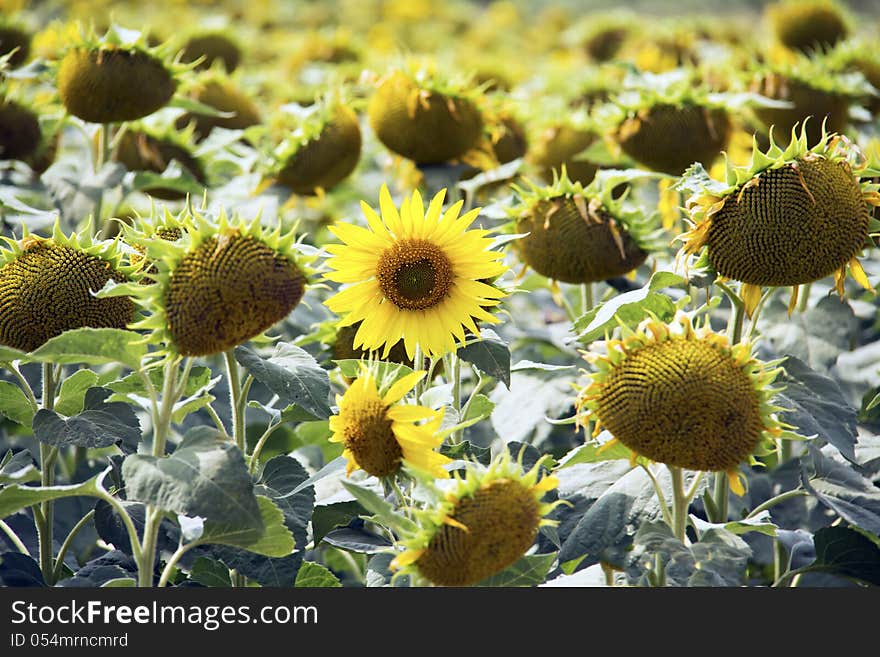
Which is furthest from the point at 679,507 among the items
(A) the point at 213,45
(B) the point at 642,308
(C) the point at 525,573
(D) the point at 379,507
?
(A) the point at 213,45

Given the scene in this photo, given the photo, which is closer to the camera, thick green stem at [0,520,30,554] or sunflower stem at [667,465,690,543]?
sunflower stem at [667,465,690,543]

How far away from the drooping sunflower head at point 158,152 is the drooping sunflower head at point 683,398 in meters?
1.96

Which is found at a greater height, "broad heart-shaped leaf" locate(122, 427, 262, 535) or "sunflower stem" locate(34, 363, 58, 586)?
"sunflower stem" locate(34, 363, 58, 586)

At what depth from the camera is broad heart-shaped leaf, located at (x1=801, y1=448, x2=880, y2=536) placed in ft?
6.23

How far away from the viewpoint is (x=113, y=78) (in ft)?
8.46

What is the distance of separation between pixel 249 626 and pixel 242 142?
2634mm

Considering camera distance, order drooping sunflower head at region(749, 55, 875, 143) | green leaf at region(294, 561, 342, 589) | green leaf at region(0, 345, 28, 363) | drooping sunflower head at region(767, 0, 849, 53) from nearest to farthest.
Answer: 1. green leaf at region(0, 345, 28, 363)
2. green leaf at region(294, 561, 342, 589)
3. drooping sunflower head at region(749, 55, 875, 143)
4. drooping sunflower head at region(767, 0, 849, 53)

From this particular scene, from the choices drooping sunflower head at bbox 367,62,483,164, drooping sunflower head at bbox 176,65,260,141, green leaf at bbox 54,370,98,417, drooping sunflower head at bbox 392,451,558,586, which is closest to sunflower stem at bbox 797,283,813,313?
drooping sunflower head at bbox 367,62,483,164

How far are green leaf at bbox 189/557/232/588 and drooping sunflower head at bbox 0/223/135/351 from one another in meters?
0.45

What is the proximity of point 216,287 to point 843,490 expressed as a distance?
1.18m

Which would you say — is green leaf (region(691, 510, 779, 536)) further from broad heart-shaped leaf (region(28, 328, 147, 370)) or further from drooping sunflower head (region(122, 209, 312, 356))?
broad heart-shaped leaf (region(28, 328, 147, 370))

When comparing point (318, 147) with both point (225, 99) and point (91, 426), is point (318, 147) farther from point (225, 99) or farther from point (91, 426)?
point (91, 426)

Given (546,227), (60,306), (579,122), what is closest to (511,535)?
(60,306)

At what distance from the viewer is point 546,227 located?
225 centimetres
